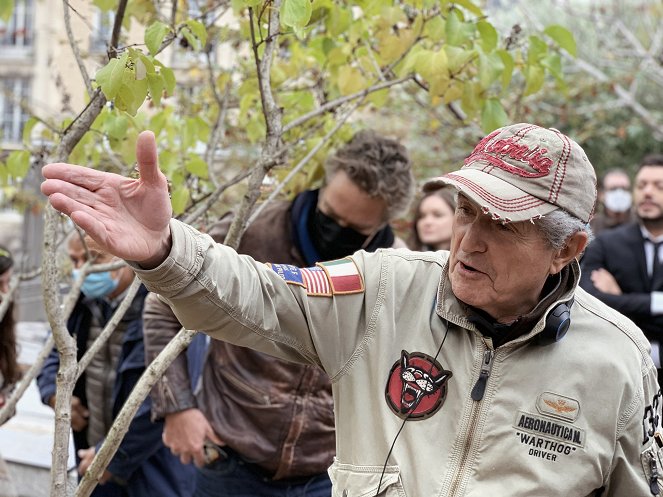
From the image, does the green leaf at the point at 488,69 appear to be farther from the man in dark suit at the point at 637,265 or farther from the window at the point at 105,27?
the man in dark suit at the point at 637,265

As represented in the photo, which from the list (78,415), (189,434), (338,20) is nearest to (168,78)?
(338,20)

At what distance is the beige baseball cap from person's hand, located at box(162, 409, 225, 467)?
1.81 metres

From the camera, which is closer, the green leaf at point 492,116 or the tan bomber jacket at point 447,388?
the tan bomber jacket at point 447,388

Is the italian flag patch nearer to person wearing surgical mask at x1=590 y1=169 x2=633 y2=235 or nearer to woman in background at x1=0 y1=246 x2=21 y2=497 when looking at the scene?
woman in background at x1=0 y1=246 x2=21 y2=497

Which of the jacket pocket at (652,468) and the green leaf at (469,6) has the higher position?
the green leaf at (469,6)

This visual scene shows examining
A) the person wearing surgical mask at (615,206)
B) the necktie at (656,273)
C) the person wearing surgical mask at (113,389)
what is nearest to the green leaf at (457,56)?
the person wearing surgical mask at (113,389)

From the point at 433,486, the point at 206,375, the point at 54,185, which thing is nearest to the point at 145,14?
the point at 206,375

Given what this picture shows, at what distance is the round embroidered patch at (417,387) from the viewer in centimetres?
227

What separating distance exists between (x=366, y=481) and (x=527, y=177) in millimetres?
824

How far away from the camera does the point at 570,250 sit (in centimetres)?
241

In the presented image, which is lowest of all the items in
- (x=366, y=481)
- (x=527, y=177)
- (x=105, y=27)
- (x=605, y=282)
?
(x=605, y=282)

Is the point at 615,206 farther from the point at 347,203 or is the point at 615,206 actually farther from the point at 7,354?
the point at 7,354

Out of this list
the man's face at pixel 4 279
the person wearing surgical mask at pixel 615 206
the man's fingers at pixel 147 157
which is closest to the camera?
the man's fingers at pixel 147 157

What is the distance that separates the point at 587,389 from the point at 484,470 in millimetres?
317
